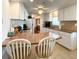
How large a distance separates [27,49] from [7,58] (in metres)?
0.72

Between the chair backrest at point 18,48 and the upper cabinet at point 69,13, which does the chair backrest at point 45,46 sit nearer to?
the chair backrest at point 18,48

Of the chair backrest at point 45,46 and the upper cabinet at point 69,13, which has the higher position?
the upper cabinet at point 69,13

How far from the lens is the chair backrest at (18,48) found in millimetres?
2045

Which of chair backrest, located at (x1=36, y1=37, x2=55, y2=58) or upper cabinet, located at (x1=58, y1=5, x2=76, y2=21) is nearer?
chair backrest, located at (x1=36, y1=37, x2=55, y2=58)

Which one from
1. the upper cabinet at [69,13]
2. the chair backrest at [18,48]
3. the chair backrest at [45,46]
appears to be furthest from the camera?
the upper cabinet at [69,13]

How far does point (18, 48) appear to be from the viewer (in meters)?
2.09

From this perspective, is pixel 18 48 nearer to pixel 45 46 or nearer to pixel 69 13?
pixel 45 46

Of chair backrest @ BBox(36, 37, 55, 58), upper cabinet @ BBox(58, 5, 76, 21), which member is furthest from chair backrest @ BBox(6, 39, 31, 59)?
upper cabinet @ BBox(58, 5, 76, 21)

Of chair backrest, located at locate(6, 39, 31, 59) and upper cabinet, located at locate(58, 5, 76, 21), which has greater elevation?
upper cabinet, located at locate(58, 5, 76, 21)

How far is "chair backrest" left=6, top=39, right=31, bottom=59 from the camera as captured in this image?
80.5 inches

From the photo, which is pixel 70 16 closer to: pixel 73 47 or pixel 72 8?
pixel 72 8

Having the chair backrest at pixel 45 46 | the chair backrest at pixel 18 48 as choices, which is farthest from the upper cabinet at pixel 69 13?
the chair backrest at pixel 18 48

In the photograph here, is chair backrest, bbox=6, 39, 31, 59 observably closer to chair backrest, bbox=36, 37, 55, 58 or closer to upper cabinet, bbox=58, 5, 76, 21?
chair backrest, bbox=36, 37, 55, 58

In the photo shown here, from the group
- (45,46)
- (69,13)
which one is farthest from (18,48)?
(69,13)
